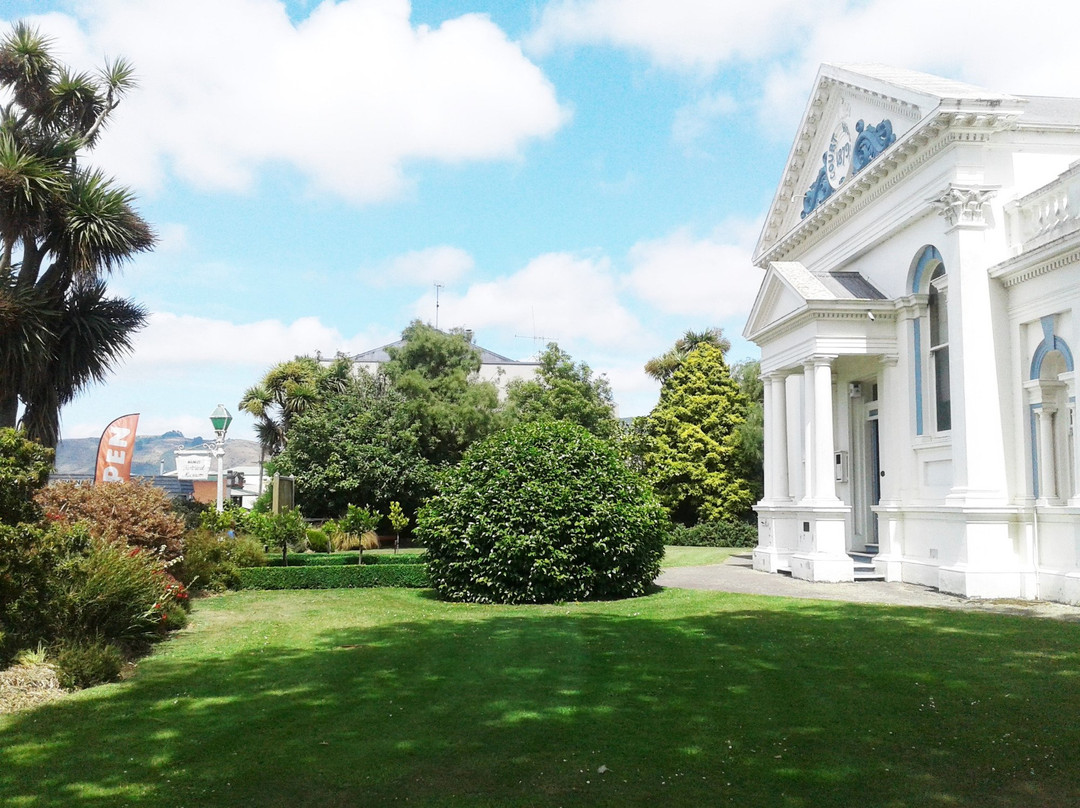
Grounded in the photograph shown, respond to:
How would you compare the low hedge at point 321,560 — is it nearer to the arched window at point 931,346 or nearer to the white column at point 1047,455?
the arched window at point 931,346

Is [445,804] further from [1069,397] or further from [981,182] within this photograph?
[981,182]

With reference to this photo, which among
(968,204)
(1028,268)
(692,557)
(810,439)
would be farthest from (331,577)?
(1028,268)

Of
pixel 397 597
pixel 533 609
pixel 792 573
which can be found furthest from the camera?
pixel 792 573

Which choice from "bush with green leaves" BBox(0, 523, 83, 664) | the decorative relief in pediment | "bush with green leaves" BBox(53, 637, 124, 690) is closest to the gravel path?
the decorative relief in pediment

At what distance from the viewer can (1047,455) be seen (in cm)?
1356

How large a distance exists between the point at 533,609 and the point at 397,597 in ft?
11.0

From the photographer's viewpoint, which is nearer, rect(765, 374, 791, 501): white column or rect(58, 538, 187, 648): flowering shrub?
rect(58, 538, 187, 648): flowering shrub

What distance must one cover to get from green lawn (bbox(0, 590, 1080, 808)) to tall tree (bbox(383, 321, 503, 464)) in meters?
27.6

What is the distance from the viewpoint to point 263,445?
4984 cm

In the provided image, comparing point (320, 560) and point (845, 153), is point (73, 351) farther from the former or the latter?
point (845, 153)

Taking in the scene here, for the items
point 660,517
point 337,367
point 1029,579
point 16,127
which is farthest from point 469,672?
point 337,367

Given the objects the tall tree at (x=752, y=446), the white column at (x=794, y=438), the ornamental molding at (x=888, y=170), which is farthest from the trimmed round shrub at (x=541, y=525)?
the tall tree at (x=752, y=446)

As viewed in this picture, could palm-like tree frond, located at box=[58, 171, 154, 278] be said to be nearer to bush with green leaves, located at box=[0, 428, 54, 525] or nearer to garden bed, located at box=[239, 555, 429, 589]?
garden bed, located at box=[239, 555, 429, 589]

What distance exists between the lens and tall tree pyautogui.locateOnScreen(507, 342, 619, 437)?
39.6 m
